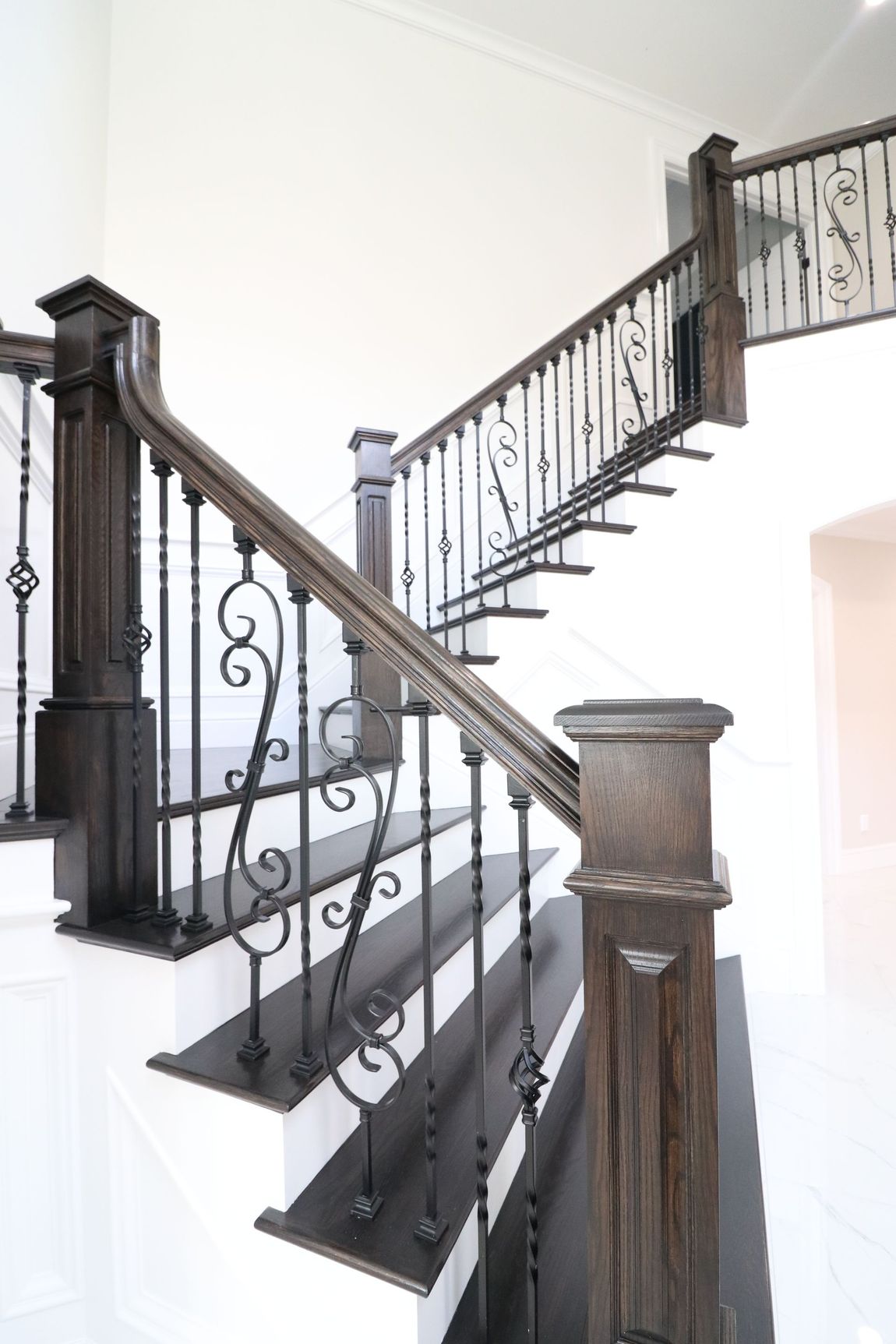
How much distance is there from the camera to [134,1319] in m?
1.23

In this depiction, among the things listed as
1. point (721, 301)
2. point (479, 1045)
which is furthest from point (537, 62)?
point (479, 1045)

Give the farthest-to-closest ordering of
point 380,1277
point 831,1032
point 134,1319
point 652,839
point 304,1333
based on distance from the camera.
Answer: point 831,1032 < point 134,1319 < point 304,1333 < point 380,1277 < point 652,839

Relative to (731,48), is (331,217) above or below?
below

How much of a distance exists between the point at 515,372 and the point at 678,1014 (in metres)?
2.80

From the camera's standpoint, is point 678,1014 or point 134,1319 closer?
point 678,1014

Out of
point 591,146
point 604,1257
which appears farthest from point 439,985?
point 591,146

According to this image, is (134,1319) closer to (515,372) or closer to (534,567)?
(534,567)

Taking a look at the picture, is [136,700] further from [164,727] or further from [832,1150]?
[832,1150]

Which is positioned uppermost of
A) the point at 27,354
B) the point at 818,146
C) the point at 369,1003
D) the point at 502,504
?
the point at 818,146

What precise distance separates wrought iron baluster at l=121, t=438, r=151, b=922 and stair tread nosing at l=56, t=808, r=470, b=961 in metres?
0.05

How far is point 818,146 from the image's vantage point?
10.4 feet

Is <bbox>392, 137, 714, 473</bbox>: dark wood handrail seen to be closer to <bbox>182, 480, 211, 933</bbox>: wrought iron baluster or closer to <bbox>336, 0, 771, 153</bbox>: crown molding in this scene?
<bbox>182, 480, 211, 933</bbox>: wrought iron baluster

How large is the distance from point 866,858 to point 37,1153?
5.70m

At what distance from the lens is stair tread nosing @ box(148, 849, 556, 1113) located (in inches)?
43.3
